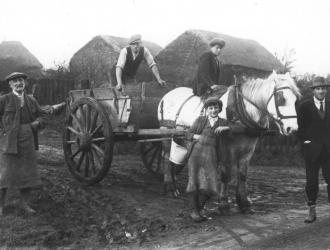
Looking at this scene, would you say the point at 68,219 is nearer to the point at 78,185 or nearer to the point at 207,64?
the point at 78,185

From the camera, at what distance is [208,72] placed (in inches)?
272

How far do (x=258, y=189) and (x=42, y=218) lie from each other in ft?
13.0

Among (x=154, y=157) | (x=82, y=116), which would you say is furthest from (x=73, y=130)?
(x=154, y=157)

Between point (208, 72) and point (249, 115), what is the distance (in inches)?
41.4

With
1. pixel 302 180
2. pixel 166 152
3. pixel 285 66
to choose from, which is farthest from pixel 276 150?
pixel 166 152

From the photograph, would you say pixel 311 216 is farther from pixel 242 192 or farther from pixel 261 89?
pixel 261 89

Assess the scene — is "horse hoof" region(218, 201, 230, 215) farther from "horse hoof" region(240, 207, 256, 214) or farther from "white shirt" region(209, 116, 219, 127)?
"white shirt" region(209, 116, 219, 127)

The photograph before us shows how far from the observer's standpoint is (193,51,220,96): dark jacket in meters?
6.79

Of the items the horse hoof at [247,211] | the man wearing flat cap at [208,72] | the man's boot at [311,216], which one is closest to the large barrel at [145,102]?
the man wearing flat cap at [208,72]

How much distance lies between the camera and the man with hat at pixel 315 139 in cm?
583

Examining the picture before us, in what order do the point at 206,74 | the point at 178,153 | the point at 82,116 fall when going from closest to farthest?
the point at 206,74, the point at 178,153, the point at 82,116

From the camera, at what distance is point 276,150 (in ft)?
38.4

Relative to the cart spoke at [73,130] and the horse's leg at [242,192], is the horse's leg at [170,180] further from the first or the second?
the cart spoke at [73,130]

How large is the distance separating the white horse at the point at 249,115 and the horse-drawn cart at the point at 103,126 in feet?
1.81
